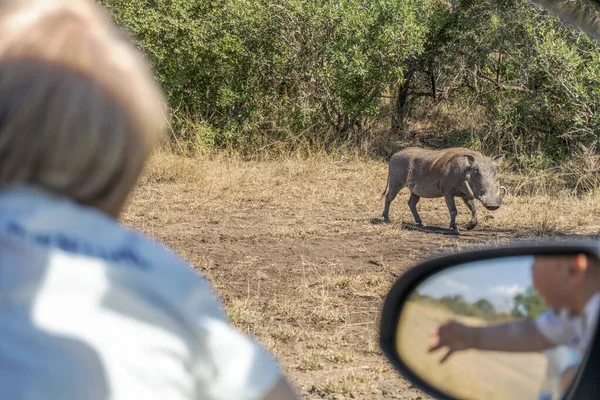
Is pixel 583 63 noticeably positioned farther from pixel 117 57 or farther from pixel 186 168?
pixel 117 57

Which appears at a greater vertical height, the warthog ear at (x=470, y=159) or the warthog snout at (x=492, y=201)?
the warthog ear at (x=470, y=159)

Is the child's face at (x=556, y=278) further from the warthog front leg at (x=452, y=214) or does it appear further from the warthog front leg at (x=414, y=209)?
the warthog front leg at (x=414, y=209)

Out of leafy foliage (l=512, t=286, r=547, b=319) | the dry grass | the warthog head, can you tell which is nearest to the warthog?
the warthog head

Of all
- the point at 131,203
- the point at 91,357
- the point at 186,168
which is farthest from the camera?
the point at 186,168

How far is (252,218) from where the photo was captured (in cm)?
698

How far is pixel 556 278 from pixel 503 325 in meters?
0.11

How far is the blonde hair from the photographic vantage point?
760 millimetres

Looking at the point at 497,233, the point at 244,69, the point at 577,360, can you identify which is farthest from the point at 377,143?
the point at 577,360

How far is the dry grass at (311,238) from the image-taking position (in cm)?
367

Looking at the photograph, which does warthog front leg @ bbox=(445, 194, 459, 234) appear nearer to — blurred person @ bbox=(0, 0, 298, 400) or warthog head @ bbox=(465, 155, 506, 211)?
warthog head @ bbox=(465, 155, 506, 211)

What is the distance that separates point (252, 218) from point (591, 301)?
19.4 ft

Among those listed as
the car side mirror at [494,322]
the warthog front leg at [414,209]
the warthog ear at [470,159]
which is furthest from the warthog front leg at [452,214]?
the car side mirror at [494,322]

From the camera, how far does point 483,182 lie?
24.3ft

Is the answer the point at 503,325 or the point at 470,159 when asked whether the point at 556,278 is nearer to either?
the point at 503,325
